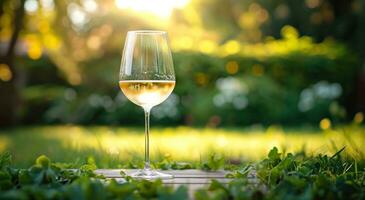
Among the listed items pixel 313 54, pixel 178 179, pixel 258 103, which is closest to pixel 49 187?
pixel 178 179

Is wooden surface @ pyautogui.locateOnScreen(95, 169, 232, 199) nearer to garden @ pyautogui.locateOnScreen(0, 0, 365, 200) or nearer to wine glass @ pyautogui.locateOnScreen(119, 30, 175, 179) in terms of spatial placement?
wine glass @ pyautogui.locateOnScreen(119, 30, 175, 179)

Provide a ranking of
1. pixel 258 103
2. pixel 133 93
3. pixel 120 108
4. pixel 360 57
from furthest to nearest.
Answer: pixel 360 57 < pixel 120 108 < pixel 258 103 < pixel 133 93

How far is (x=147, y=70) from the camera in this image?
2736mm

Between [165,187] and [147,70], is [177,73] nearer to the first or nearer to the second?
[147,70]

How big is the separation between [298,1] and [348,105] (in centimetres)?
608

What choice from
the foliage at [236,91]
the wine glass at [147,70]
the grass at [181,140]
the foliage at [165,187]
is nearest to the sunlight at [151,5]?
the foliage at [236,91]

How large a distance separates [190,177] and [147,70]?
1.79 feet

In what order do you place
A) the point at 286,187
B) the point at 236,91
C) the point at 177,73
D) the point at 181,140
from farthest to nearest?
the point at 236,91 → the point at 177,73 → the point at 181,140 → the point at 286,187

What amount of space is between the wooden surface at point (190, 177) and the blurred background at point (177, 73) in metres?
7.33

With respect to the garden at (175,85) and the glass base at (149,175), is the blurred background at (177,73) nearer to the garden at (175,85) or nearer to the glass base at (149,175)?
the garden at (175,85)

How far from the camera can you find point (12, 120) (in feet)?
40.6

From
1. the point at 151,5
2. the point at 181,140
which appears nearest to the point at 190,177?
the point at 181,140

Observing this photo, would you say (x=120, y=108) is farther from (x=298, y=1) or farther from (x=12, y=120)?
(x=298, y=1)

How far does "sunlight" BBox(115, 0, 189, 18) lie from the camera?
12188mm
